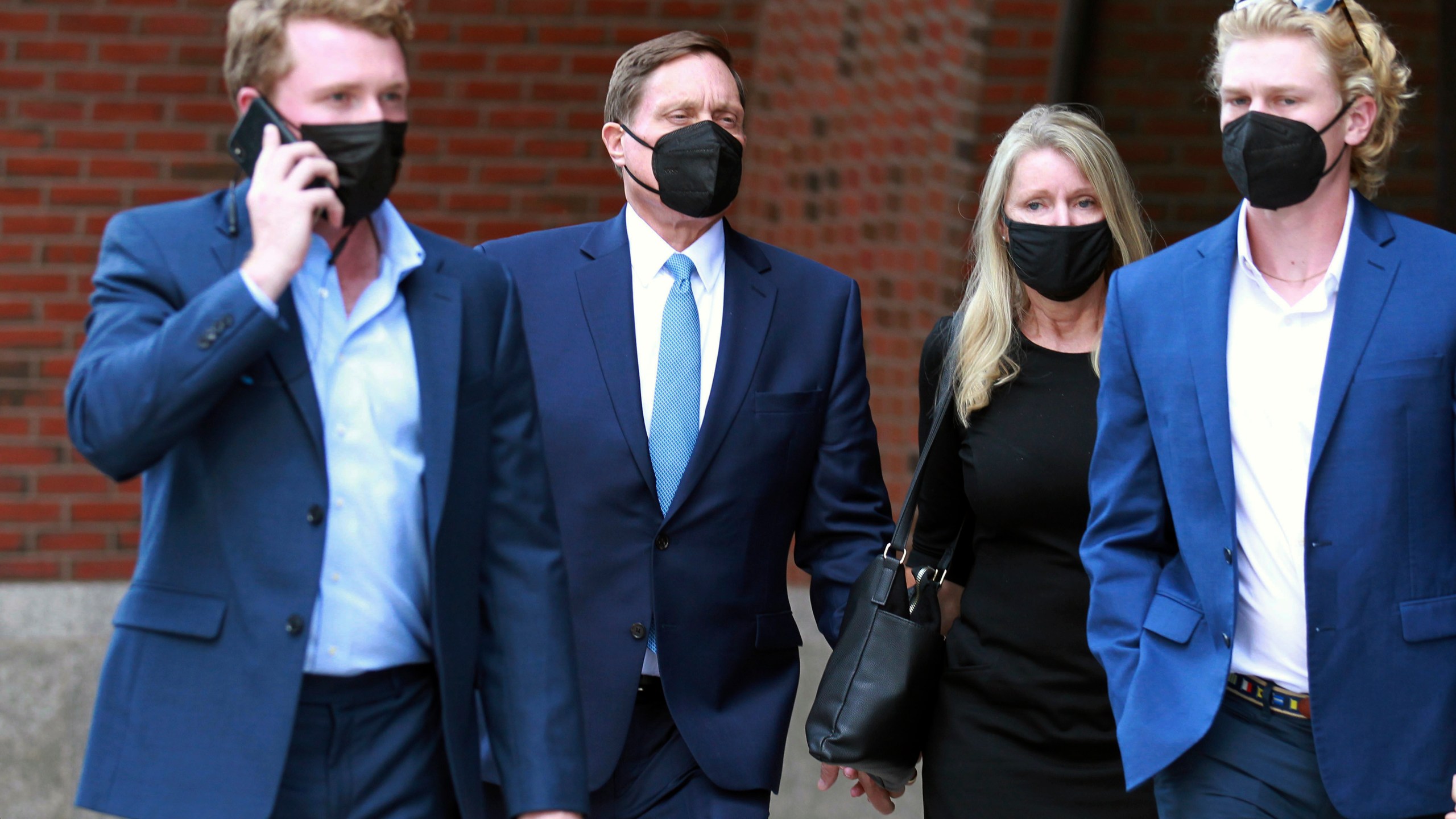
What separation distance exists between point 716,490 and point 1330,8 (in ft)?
4.91

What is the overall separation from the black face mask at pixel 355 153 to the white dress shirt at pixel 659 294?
1093 millimetres

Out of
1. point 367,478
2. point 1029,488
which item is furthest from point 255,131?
point 1029,488

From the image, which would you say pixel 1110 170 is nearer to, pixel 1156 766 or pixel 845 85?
pixel 1156 766

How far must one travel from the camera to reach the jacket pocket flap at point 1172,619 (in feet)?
10.2

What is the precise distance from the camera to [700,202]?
142 inches

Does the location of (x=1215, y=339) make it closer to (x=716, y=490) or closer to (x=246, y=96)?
(x=716, y=490)

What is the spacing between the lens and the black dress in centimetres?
359

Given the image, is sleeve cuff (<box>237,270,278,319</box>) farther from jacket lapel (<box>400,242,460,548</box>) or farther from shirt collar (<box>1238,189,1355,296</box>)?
shirt collar (<box>1238,189,1355,296</box>)

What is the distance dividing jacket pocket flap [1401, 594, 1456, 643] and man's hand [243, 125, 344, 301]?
1889 mm

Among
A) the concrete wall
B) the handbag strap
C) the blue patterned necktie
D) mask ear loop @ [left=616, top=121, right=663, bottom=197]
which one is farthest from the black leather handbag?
the concrete wall

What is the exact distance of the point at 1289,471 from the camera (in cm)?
299

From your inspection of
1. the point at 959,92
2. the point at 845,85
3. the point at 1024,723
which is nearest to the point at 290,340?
the point at 1024,723

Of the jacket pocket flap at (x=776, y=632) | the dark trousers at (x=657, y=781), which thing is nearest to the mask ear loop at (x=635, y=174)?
the jacket pocket flap at (x=776, y=632)

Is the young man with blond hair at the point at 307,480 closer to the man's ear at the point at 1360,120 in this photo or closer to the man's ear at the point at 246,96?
the man's ear at the point at 246,96
